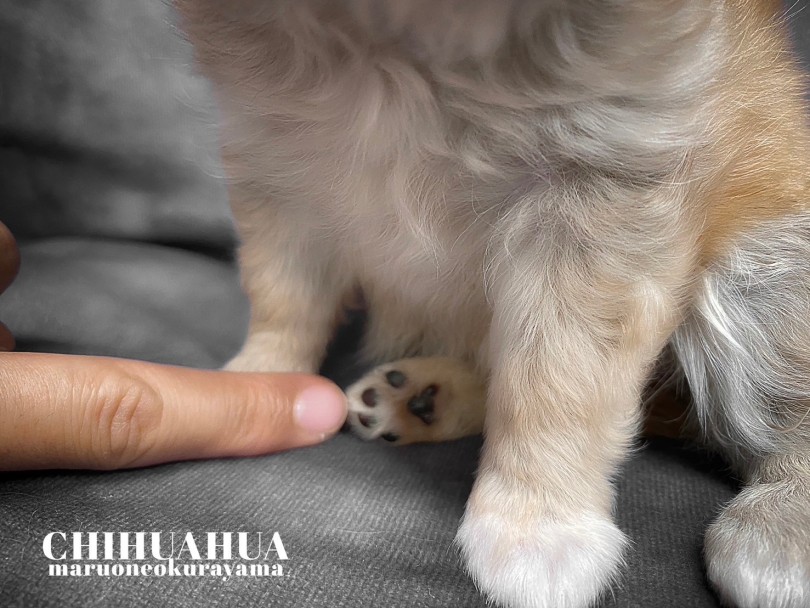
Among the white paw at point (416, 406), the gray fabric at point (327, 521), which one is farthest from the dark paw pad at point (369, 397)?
the gray fabric at point (327, 521)

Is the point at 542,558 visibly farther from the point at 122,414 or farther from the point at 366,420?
the point at 122,414

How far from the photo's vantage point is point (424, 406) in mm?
1104

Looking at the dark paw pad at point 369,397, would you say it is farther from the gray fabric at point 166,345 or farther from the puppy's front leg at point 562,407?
the puppy's front leg at point 562,407

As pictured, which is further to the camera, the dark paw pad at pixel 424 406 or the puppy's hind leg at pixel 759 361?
the dark paw pad at pixel 424 406

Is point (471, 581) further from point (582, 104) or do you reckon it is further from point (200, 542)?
point (582, 104)

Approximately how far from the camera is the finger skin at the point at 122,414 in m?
0.78

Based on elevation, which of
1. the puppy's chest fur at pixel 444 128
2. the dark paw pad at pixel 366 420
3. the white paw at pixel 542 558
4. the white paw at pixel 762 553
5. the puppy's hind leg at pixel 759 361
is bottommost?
the dark paw pad at pixel 366 420

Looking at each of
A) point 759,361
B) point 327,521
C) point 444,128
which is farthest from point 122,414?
point 759,361

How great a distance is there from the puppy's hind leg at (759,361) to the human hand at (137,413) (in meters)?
0.56

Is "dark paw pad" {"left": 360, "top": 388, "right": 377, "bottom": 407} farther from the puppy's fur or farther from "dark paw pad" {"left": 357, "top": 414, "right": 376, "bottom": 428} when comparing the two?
the puppy's fur

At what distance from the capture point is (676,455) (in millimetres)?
1065

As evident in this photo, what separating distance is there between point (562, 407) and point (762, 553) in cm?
26

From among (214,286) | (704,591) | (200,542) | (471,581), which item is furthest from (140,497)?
(214,286)

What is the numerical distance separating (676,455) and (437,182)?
58 cm
